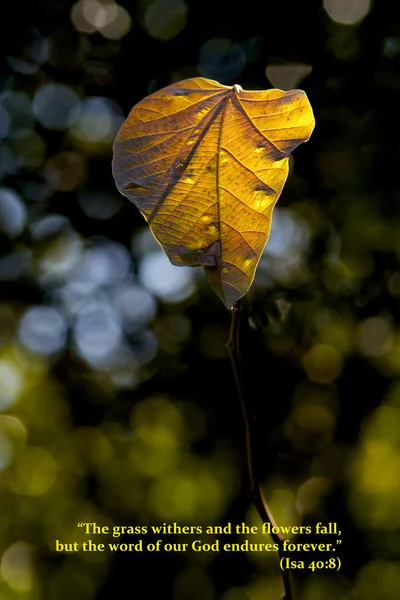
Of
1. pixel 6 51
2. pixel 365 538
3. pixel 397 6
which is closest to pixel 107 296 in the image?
pixel 6 51

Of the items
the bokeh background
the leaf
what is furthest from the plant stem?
the bokeh background

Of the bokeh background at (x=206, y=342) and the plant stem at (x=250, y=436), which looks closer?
the plant stem at (x=250, y=436)

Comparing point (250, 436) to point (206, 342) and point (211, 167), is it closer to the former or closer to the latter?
point (211, 167)

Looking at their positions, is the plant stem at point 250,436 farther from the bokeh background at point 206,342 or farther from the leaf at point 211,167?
the bokeh background at point 206,342

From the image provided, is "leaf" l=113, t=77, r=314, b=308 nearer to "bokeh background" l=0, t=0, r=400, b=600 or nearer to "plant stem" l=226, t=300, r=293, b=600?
"plant stem" l=226, t=300, r=293, b=600

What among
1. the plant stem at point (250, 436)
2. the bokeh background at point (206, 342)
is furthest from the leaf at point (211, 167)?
the bokeh background at point (206, 342)

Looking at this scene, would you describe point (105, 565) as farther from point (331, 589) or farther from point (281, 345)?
point (281, 345)
